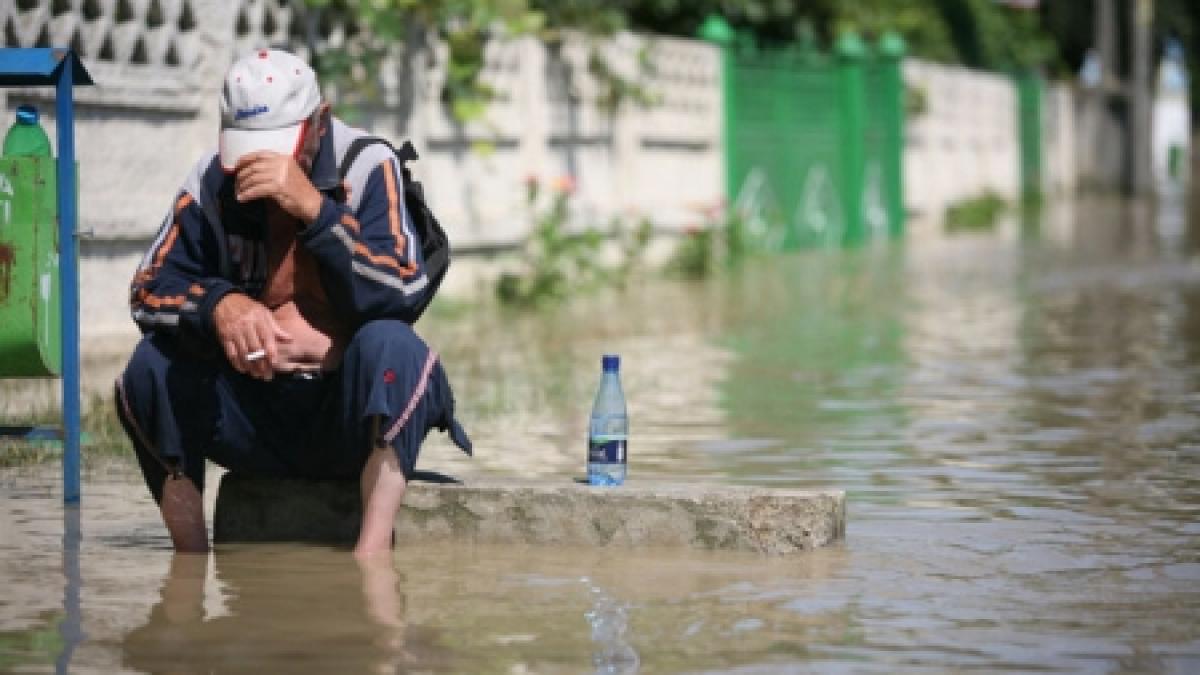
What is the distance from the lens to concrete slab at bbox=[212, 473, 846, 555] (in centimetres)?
661

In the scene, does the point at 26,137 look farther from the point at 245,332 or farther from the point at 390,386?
the point at 390,386

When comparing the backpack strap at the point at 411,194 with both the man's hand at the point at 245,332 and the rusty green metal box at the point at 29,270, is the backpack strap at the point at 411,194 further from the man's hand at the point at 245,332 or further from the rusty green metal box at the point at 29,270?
the rusty green metal box at the point at 29,270

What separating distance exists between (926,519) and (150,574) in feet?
7.49

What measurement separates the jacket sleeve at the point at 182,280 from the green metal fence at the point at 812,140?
1501cm

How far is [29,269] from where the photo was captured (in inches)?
299

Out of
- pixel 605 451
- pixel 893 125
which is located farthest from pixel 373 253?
pixel 893 125

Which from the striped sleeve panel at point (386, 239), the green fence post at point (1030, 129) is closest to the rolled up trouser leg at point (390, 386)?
the striped sleeve panel at point (386, 239)

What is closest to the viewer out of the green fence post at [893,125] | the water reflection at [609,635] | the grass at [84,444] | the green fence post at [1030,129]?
the water reflection at [609,635]

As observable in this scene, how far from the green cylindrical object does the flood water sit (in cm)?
45

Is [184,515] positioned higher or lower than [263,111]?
lower

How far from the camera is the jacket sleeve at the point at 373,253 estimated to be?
6.29 meters

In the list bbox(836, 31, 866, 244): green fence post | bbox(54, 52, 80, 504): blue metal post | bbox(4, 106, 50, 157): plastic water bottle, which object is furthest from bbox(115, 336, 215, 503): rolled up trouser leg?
bbox(836, 31, 866, 244): green fence post

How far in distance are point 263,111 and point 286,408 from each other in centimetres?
77

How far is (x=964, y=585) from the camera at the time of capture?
6121mm
